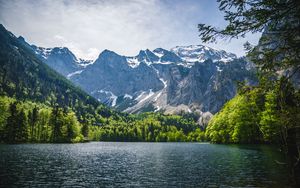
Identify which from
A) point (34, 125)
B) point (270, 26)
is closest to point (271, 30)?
point (270, 26)

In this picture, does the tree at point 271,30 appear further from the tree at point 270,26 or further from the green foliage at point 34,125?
the green foliage at point 34,125

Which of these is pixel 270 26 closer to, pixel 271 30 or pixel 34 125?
pixel 271 30

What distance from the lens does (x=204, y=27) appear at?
56.6 ft

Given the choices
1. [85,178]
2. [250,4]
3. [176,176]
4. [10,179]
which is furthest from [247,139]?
[250,4]

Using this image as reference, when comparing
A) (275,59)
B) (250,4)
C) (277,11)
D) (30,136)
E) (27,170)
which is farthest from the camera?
(30,136)

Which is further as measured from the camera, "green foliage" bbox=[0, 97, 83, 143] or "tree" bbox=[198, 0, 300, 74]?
"green foliage" bbox=[0, 97, 83, 143]

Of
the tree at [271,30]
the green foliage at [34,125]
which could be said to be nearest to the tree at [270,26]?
the tree at [271,30]

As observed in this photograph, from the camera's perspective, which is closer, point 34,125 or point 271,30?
point 271,30

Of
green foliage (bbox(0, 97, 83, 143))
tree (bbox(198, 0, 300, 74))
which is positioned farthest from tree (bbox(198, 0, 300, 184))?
green foliage (bbox(0, 97, 83, 143))

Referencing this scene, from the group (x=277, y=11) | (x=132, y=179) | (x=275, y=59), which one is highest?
(x=277, y=11)

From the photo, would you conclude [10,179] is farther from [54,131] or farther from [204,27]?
[54,131]

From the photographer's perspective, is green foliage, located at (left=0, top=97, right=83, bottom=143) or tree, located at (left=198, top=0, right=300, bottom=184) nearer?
tree, located at (left=198, top=0, right=300, bottom=184)

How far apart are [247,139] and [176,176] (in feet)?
252

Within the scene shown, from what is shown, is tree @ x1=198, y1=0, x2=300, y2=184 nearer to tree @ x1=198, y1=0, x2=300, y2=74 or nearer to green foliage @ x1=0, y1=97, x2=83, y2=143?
tree @ x1=198, y1=0, x2=300, y2=74
